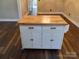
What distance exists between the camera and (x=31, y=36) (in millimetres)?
2430

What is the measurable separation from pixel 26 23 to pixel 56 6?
15.4ft

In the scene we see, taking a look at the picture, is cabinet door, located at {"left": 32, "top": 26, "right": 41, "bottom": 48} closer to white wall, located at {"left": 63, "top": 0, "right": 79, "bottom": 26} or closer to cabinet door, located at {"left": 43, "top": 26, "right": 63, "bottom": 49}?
cabinet door, located at {"left": 43, "top": 26, "right": 63, "bottom": 49}

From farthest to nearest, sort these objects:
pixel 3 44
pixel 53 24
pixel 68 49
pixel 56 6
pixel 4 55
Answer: pixel 56 6
pixel 3 44
pixel 68 49
pixel 4 55
pixel 53 24

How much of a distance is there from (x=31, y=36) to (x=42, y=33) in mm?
260

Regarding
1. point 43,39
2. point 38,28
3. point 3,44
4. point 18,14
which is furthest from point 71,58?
point 18,14

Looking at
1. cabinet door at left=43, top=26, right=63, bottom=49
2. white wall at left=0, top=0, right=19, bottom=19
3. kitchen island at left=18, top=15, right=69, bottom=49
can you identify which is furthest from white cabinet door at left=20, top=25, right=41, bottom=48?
white wall at left=0, top=0, right=19, bottom=19

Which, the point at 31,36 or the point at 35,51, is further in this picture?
the point at 35,51

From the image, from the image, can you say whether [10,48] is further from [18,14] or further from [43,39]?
[18,14]

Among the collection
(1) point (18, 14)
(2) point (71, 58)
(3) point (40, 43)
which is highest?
(1) point (18, 14)

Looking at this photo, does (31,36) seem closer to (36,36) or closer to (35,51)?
(36,36)

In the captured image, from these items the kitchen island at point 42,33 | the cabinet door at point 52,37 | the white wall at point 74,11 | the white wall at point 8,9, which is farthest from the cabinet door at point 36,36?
the white wall at point 8,9

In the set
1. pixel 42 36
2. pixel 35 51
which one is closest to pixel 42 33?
pixel 42 36

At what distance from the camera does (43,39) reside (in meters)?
2.45

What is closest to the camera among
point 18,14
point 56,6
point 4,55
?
point 4,55
